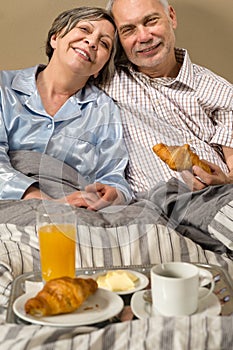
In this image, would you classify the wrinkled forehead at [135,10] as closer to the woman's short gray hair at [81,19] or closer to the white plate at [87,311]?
the woman's short gray hair at [81,19]

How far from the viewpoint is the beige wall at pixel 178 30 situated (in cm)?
248

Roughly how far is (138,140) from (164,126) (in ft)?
0.35

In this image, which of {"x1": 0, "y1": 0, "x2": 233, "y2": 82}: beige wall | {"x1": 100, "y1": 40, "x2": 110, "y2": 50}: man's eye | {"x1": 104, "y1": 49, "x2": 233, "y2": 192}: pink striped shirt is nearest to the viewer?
{"x1": 104, "y1": 49, "x2": 233, "y2": 192}: pink striped shirt

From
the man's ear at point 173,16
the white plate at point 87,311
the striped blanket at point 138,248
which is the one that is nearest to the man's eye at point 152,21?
the man's ear at point 173,16

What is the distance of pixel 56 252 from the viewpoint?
1.27m

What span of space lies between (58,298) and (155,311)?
18 cm

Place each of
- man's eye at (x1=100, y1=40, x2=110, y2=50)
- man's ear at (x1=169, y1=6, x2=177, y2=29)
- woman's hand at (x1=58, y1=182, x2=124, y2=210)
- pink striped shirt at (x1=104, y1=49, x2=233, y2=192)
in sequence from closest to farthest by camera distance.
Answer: woman's hand at (x1=58, y1=182, x2=124, y2=210)
pink striped shirt at (x1=104, y1=49, x2=233, y2=192)
man's eye at (x1=100, y1=40, x2=110, y2=50)
man's ear at (x1=169, y1=6, x2=177, y2=29)

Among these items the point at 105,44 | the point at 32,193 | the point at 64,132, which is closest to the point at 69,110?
the point at 64,132

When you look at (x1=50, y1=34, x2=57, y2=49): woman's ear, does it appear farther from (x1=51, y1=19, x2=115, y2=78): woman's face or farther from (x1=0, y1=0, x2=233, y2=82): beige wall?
(x1=0, y1=0, x2=233, y2=82): beige wall

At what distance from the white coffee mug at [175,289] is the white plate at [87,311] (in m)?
0.08

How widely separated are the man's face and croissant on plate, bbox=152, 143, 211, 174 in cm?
51

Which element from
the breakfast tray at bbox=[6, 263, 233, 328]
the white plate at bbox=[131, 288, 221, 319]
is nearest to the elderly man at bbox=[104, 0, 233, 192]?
the breakfast tray at bbox=[6, 263, 233, 328]

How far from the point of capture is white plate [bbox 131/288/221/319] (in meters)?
1.14

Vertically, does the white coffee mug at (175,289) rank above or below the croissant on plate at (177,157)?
above
